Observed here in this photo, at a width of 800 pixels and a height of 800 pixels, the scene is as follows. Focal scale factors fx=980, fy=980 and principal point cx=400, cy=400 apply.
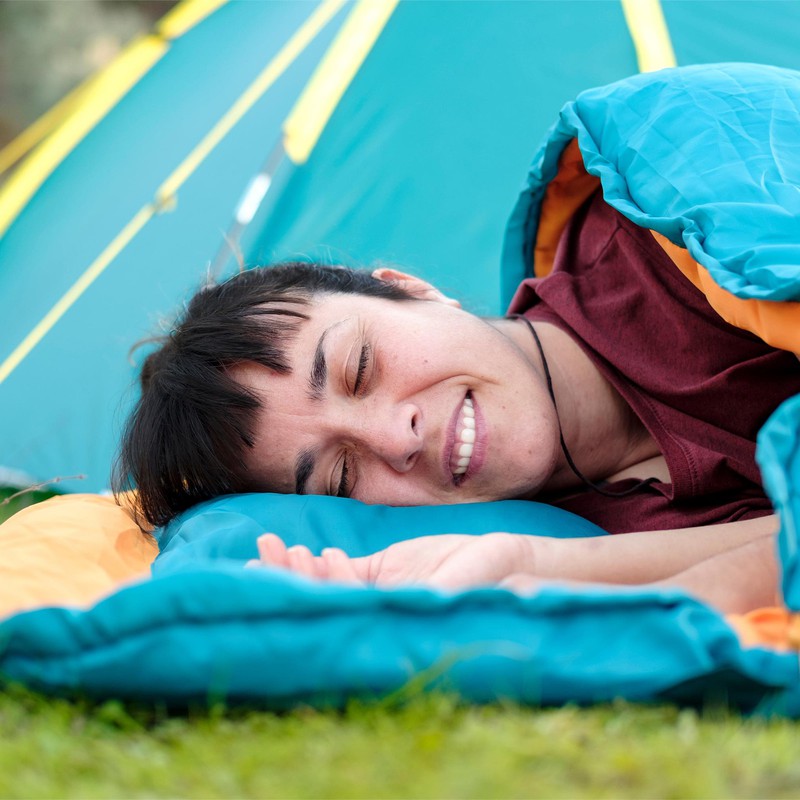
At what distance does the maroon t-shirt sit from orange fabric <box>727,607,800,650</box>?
47 centimetres

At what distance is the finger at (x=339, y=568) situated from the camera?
1026 mm

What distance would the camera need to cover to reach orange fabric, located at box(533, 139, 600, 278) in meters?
1.76

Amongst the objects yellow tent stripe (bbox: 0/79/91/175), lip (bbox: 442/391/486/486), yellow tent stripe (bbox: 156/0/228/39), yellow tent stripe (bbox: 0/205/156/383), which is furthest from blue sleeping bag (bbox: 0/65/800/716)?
yellow tent stripe (bbox: 156/0/228/39)

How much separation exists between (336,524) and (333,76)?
1472 millimetres

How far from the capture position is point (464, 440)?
55.6 inches

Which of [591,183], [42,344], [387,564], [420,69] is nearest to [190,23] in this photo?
[420,69]

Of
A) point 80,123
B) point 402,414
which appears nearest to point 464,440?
point 402,414

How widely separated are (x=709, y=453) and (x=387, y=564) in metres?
0.57

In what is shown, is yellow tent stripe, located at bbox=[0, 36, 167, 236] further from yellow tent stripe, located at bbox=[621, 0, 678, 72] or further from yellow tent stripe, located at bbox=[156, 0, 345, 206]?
yellow tent stripe, located at bbox=[621, 0, 678, 72]

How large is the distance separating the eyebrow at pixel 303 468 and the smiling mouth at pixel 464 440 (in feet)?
0.68

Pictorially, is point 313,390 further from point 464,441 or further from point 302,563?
point 302,563

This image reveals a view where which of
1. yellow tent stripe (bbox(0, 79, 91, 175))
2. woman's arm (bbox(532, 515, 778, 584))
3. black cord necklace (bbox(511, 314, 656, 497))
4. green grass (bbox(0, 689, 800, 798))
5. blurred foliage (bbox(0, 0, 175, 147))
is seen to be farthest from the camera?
blurred foliage (bbox(0, 0, 175, 147))

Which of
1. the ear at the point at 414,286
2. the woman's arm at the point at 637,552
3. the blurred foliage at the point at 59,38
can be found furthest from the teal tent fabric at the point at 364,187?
the blurred foliage at the point at 59,38

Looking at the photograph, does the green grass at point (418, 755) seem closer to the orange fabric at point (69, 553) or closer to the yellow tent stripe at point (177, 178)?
the orange fabric at point (69, 553)
